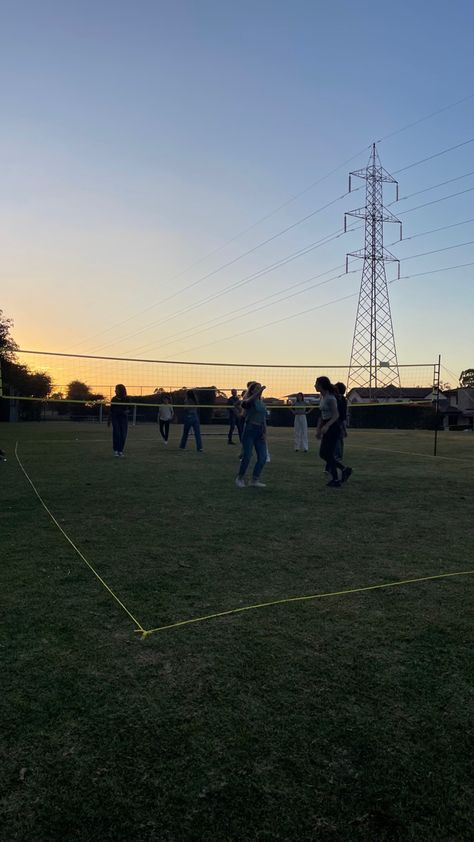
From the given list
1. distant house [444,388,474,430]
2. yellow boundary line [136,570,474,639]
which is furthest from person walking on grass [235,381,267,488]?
distant house [444,388,474,430]

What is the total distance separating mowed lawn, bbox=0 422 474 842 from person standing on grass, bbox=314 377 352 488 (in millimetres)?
3470

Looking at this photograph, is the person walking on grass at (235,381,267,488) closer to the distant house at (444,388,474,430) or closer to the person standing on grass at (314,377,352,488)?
the person standing on grass at (314,377,352,488)

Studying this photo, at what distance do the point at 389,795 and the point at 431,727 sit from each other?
18.7 inches

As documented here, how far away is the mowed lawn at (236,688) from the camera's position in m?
1.88

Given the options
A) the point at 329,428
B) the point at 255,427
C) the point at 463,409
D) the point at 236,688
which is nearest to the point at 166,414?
the point at 255,427

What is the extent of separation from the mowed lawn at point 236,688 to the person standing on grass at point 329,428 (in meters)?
3.47

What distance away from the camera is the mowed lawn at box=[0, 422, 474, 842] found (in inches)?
74.1

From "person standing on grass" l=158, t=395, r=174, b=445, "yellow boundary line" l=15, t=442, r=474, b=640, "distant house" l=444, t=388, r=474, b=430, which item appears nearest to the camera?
"yellow boundary line" l=15, t=442, r=474, b=640

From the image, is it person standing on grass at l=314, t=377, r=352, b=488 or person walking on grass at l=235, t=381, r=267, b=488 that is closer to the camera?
person walking on grass at l=235, t=381, r=267, b=488

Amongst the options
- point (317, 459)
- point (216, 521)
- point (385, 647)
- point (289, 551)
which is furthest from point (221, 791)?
point (317, 459)

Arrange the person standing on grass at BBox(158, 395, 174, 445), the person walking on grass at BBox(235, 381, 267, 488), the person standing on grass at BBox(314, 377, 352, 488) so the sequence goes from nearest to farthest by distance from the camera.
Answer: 1. the person walking on grass at BBox(235, 381, 267, 488)
2. the person standing on grass at BBox(314, 377, 352, 488)
3. the person standing on grass at BBox(158, 395, 174, 445)

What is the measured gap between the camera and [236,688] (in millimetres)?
2654

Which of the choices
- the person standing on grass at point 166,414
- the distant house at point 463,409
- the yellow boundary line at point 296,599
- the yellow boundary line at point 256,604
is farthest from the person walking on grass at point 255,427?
the distant house at point 463,409

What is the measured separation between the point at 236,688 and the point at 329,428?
23.4 ft
